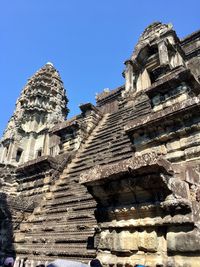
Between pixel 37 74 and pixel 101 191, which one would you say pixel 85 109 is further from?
pixel 37 74

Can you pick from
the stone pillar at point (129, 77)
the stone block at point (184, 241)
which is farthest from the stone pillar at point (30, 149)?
the stone block at point (184, 241)

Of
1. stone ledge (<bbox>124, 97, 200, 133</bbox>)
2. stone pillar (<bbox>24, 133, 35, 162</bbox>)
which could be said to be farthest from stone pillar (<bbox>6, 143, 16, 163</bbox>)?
stone ledge (<bbox>124, 97, 200, 133</bbox>)

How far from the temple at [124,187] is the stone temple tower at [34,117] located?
27.7 metres

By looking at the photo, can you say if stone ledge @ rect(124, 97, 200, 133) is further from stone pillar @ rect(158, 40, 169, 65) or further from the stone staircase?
stone pillar @ rect(158, 40, 169, 65)

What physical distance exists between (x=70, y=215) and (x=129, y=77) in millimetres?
11098

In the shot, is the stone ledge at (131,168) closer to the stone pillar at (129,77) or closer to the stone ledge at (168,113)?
the stone ledge at (168,113)

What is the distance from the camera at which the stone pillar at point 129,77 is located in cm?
1554

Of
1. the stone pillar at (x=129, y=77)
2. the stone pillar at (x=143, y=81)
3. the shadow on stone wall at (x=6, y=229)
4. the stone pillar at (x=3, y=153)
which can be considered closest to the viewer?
the shadow on stone wall at (x=6, y=229)

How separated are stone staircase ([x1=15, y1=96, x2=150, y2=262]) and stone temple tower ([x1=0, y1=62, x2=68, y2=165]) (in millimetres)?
29771

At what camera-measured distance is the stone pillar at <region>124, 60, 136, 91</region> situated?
15538 mm

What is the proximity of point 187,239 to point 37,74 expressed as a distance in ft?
→ 152

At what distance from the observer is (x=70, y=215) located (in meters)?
6.73

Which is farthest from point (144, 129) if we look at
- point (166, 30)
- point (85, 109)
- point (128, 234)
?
point (166, 30)

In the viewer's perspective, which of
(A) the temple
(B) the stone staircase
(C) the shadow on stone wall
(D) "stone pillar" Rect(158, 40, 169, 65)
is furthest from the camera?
(D) "stone pillar" Rect(158, 40, 169, 65)
